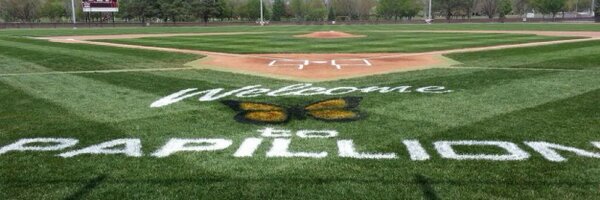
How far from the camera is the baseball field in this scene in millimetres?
→ 4867

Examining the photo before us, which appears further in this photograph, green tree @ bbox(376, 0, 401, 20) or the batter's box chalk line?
green tree @ bbox(376, 0, 401, 20)

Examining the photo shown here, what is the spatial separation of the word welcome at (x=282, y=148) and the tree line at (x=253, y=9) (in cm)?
9514

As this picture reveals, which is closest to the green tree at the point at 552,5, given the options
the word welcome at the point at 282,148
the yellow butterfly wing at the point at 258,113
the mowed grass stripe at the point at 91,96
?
the mowed grass stripe at the point at 91,96

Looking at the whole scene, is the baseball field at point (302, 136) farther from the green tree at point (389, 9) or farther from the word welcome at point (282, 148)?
the green tree at point (389, 9)

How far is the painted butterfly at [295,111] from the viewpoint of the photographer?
311 inches

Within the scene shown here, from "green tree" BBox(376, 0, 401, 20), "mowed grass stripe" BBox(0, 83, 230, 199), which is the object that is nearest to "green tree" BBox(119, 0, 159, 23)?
"green tree" BBox(376, 0, 401, 20)

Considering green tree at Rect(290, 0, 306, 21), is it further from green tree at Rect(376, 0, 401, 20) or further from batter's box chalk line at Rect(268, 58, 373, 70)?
batter's box chalk line at Rect(268, 58, 373, 70)

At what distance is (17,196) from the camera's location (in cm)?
462

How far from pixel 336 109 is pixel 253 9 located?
114 m

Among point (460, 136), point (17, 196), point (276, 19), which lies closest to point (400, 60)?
point (460, 136)

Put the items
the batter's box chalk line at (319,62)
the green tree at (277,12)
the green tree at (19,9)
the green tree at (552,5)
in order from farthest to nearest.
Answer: the green tree at (277,12) < the green tree at (552,5) < the green tree at (19,9) < the batter's box chalk line at (319,62)

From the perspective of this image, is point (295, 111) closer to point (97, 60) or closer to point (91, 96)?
point (91, 96)

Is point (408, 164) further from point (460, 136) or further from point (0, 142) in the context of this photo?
point (0, 142)

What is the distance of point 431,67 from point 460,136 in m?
9.88
